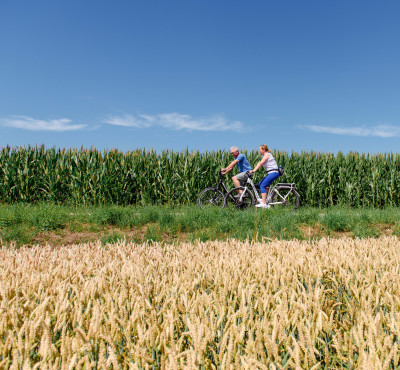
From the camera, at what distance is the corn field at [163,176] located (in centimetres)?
1549

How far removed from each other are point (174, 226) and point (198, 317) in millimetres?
6518

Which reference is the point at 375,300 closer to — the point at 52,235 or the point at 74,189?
the point at 52,235

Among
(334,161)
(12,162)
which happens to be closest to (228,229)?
(334,161)

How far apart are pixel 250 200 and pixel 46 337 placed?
37.2ft

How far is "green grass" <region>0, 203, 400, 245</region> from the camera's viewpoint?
743 centimetres

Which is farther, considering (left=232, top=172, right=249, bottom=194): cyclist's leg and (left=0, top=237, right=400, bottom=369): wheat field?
(left=232, top=172, right=249, bottom=194): cyclist's leg

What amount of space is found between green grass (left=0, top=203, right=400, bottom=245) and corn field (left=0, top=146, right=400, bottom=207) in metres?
6.27

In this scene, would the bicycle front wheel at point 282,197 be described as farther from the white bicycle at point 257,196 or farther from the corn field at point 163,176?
the corn field at point 163,176

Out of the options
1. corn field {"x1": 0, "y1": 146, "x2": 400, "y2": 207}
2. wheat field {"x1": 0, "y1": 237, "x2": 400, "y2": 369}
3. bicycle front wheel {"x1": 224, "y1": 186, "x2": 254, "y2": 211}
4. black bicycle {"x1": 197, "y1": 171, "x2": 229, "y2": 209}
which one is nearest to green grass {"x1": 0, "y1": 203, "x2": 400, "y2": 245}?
bicycle front wheel {"x1": 224, "y1": 186, "x2": 254, "y2": 211}

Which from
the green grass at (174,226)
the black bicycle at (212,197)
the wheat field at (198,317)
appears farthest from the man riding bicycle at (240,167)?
the wheat field at (198,317)

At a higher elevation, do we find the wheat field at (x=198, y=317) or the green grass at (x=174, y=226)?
the wheat field at (x=198, y=317)

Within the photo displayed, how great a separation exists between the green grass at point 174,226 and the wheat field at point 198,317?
4.13 meters

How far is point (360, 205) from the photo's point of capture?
16141mm

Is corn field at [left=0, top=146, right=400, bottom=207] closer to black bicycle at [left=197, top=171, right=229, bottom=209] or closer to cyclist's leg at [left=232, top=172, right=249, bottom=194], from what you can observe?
black bicycle at [left=197, top=171, right=229, bottom=209]
